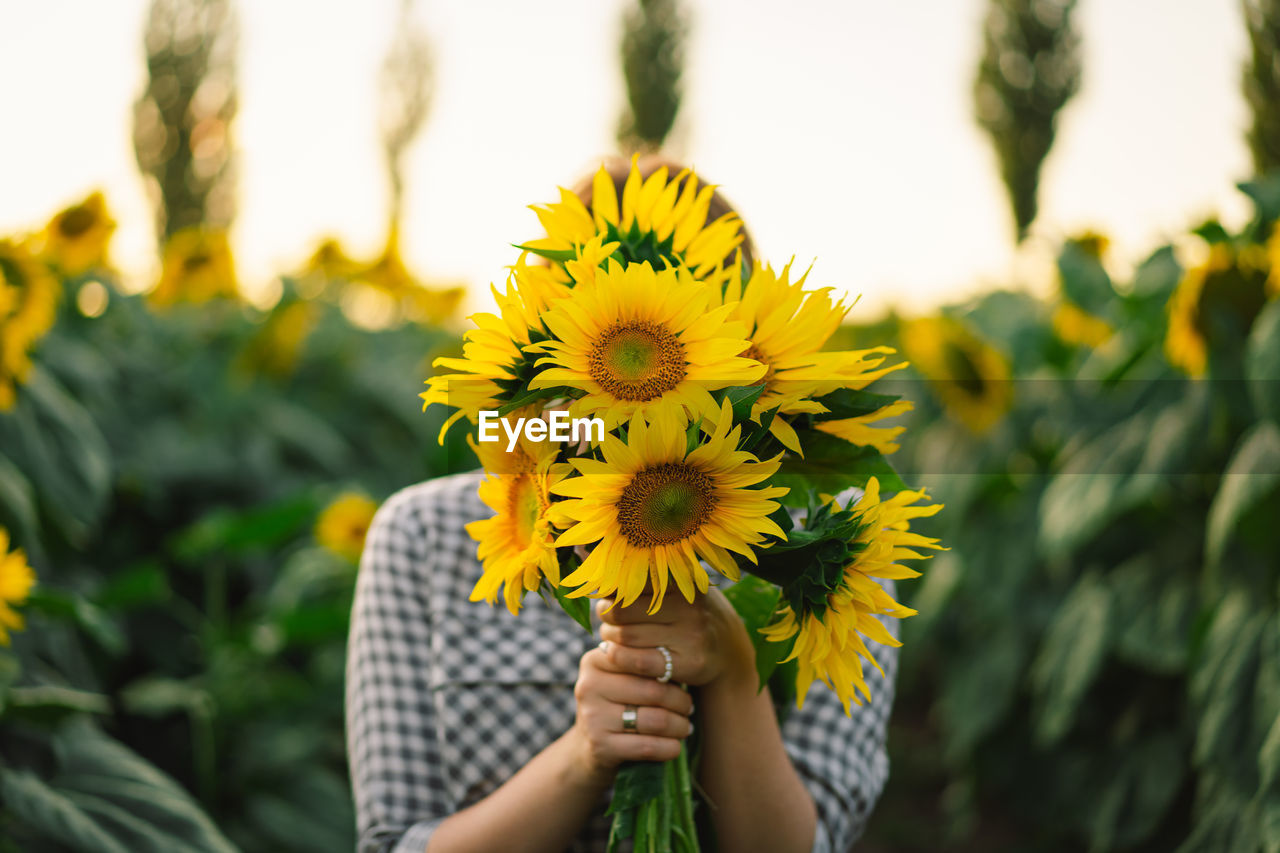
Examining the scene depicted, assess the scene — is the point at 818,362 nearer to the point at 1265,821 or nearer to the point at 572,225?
the point at 572,225

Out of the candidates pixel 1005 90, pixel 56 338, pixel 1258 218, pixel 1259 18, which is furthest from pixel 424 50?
pixel 1258 218

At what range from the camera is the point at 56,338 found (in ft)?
9.73

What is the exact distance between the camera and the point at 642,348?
2.50ft

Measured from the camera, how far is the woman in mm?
1011

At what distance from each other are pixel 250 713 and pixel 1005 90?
58.0ft

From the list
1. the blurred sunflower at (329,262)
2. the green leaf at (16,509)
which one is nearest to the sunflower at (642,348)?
the green leaf at (16,509)

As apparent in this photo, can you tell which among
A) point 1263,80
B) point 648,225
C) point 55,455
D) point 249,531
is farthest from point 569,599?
point 1263,80

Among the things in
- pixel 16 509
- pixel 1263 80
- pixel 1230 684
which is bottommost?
pixel 1230 684

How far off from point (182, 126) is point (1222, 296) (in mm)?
13826

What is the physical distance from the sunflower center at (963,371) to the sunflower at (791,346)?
282 cm

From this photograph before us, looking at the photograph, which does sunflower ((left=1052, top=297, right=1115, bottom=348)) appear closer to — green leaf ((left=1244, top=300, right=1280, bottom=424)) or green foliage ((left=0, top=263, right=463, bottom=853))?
green leaf ((left=1244, top=300, right=1280, bottom=424))

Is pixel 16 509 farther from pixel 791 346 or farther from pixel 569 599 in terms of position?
pixel 791 346

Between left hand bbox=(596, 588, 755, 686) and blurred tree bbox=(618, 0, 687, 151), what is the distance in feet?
65.1

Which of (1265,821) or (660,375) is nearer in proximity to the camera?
(660,375)
